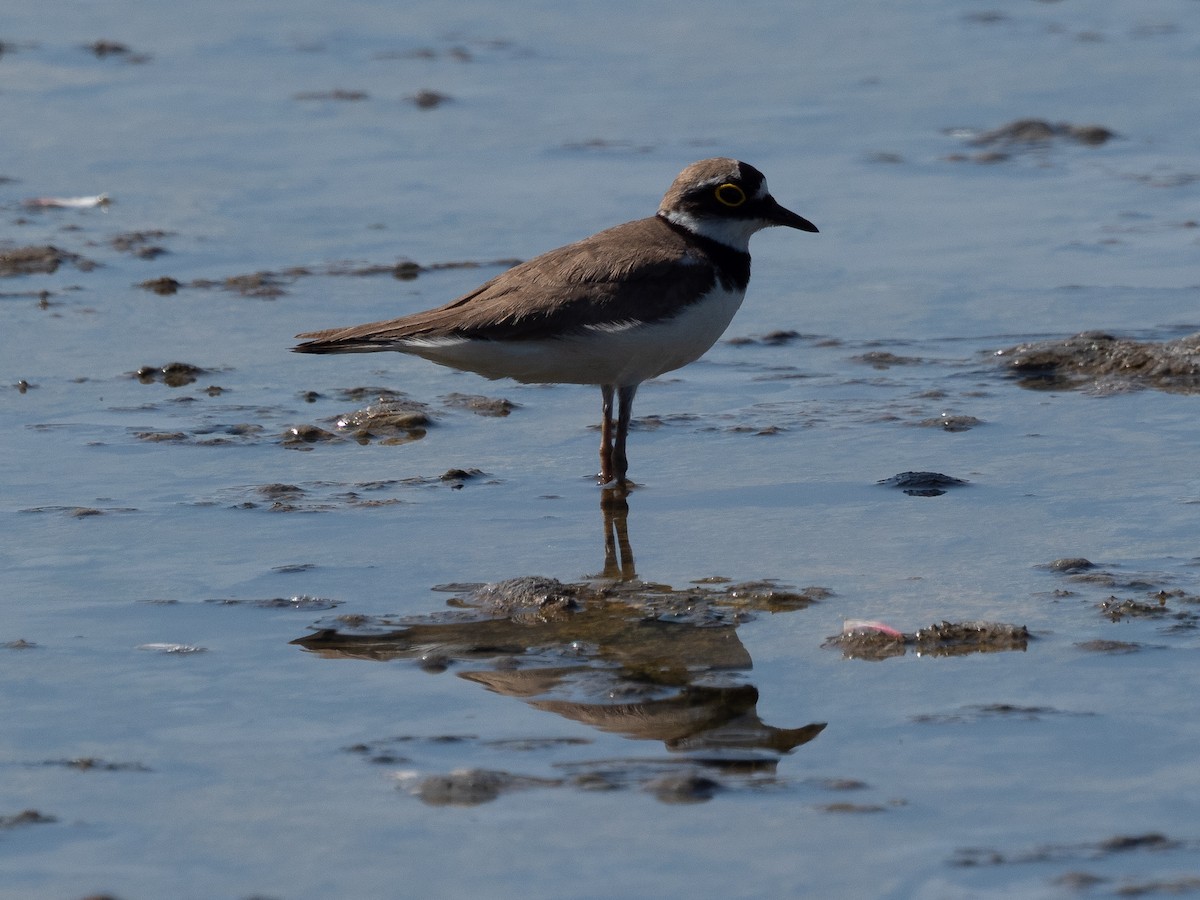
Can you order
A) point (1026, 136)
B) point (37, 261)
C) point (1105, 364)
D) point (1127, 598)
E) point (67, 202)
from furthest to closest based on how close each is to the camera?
point (1026, 136), point (67, 202), point (37, 261), point (1105, 364), point (1127, 598)

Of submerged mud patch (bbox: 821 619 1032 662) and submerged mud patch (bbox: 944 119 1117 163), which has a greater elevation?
submerged mud patch (bbox: 944 119 1117 163)

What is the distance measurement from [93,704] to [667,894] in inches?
65.6

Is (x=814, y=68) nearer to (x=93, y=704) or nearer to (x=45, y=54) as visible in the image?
(x=45, y=54)

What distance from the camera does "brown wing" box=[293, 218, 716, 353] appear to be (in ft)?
21.3

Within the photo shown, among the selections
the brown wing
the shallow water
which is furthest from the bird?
the shallow water

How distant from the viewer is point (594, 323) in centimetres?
647

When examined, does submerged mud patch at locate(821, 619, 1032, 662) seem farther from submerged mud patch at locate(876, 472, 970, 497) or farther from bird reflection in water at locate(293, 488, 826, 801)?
submerged mud patch at locate(876, 472, 970, 497)

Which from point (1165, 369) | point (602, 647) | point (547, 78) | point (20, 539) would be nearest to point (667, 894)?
point (602, 647)

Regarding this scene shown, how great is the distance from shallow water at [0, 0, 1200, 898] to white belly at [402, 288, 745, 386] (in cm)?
35

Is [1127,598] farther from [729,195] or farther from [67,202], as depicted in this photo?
[67,202]

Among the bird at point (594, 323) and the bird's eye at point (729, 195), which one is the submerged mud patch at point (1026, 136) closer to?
the bird's eye at point (729, 195)

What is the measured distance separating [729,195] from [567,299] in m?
0.80

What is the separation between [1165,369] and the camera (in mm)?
7418

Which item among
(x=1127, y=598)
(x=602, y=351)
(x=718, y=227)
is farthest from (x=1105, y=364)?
(x=1127, y=598)
